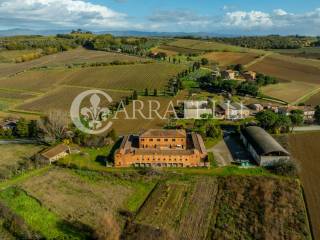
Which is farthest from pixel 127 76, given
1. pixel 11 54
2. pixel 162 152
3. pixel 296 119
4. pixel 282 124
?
pixel 11 54

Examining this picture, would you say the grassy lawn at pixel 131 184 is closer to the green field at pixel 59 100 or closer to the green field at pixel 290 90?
the green field at pixel 59 100

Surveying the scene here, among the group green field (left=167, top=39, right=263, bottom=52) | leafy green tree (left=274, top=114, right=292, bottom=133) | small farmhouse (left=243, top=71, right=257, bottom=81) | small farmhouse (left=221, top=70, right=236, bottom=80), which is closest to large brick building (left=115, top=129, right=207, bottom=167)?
leafy green tree (left=274, top=114, right=292, bottom=133)

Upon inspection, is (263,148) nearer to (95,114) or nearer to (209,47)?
(95,114)

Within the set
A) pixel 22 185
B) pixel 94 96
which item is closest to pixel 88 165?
pixel 22 185

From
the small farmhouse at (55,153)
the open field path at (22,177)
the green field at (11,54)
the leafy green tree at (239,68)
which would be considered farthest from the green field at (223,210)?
the green field at (11,54)

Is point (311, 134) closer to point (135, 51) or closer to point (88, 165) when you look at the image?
point (88, 165)
